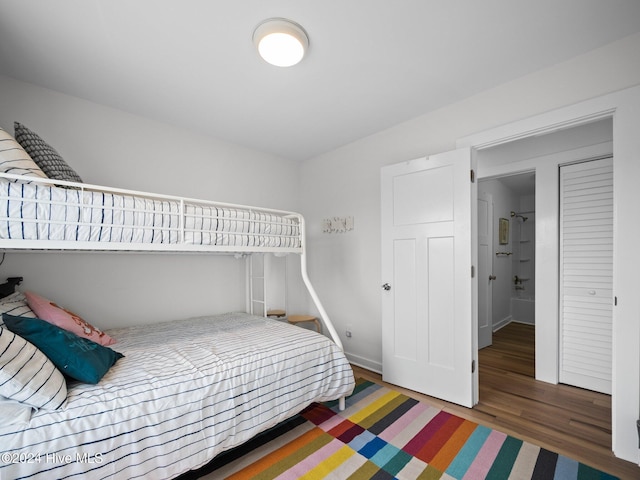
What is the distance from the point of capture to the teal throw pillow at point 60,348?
1.30 metres

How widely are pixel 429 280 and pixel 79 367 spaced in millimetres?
2371

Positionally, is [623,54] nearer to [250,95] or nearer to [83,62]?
[250,95]

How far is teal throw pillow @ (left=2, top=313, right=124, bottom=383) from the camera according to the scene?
130 centimetres

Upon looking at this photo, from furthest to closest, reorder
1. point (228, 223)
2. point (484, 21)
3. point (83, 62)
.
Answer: point (228, 223), point (83, 62), point (484, 21)

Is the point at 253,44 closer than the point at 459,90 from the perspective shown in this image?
Yes

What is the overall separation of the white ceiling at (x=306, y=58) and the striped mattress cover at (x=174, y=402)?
185 cm

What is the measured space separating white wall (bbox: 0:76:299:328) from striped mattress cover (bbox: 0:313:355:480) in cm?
40

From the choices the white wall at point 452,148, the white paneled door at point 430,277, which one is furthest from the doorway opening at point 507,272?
the white paneled door at point 430,277

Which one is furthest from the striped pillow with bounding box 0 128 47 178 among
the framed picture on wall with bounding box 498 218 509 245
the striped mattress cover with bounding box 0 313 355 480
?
the framed picture on wall with bounding box 498 218 509 245

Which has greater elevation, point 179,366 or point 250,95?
point 250,95

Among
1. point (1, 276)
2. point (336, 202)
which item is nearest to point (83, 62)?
point (1, 276)

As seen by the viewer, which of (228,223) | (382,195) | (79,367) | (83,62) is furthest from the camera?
(382,195)

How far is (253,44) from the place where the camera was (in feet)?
5.62

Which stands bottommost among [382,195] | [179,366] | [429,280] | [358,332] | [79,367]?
[358,332]
